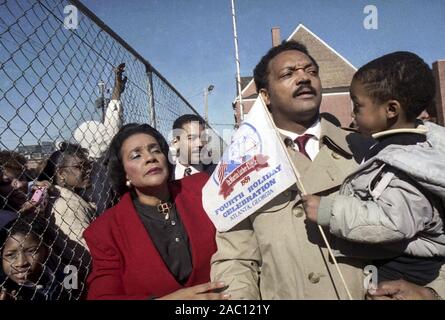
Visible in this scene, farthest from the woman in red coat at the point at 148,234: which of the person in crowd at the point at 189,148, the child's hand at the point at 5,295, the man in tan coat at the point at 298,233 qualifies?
the person in crowd at the point at 189,148

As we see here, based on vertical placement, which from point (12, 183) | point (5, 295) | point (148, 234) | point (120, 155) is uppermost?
point (120, 155)

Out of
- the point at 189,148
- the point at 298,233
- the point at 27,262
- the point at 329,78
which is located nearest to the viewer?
the point at 298,233

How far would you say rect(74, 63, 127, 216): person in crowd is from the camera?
10.8ft

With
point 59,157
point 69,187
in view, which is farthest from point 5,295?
point 59,157

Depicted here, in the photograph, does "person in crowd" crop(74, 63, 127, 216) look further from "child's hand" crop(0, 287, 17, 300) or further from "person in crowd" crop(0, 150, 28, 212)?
"child's hand" crop(0, 287, 17, 300)

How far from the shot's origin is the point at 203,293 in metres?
1.90

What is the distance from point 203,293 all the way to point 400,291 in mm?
941

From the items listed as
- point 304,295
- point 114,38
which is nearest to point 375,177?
point 304,295

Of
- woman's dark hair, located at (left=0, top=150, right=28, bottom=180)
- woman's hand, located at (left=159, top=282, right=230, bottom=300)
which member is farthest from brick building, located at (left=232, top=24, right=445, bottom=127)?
woman's hand, located at (left=159, top=282, right=230, bottom=300)

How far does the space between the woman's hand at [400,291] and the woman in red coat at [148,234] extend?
0.73 metres

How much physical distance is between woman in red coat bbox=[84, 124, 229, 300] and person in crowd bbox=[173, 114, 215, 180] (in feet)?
5.79

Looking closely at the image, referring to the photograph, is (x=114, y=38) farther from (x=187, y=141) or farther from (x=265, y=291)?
(x=265, y=291)

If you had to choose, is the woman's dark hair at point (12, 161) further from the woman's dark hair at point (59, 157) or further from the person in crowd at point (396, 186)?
the person in crowd at point (396, 186)

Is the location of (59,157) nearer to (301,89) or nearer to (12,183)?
(12,183)
